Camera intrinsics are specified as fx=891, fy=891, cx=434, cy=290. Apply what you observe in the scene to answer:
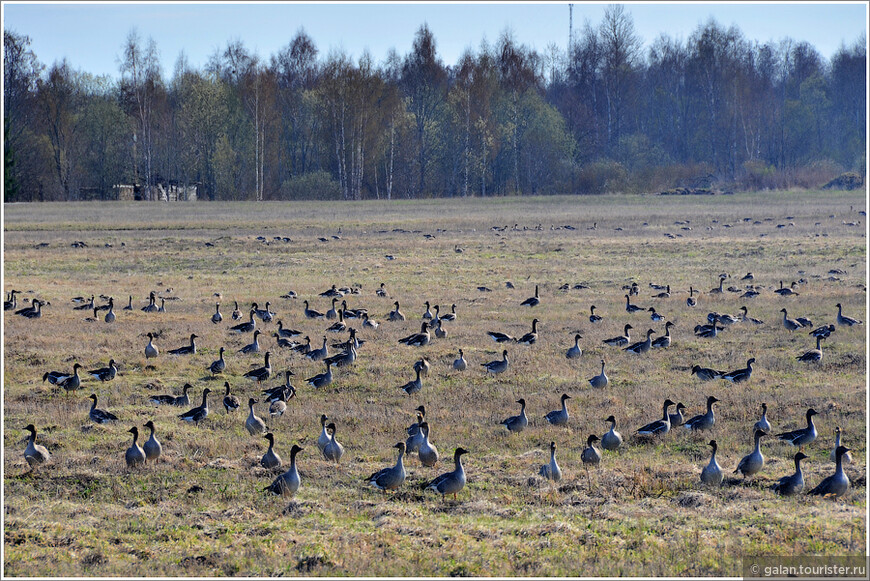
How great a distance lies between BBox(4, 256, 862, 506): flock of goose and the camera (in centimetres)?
1047

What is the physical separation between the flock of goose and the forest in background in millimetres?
49554

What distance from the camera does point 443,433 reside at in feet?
42.8

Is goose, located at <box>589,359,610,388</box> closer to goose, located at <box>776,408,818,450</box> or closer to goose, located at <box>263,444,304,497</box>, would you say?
goose, located at <box>776,408,818,450</box>

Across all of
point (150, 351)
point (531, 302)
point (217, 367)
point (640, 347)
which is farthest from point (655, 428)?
point (531, 302)

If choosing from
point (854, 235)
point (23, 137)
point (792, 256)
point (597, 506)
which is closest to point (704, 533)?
point (597, 506)

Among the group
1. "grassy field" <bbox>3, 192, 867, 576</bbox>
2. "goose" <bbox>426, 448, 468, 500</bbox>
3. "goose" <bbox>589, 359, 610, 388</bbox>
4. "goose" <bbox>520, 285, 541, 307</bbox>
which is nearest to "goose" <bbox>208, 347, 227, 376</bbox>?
"grassy field" <bbox>3, 192, 867, 576</bbox>

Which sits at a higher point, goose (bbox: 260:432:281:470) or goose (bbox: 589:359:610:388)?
goose (bbox: 589:359:610:388)

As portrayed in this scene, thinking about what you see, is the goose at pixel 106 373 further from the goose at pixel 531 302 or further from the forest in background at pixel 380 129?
the forest in background at pixel 380 129

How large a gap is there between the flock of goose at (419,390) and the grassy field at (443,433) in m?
0.19

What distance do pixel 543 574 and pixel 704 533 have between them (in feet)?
6.05

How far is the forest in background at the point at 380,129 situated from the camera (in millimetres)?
73875

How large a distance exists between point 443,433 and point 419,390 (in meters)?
2.49

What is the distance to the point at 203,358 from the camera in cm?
1864

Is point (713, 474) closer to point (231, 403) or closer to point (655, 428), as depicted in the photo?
point (655, 428)
